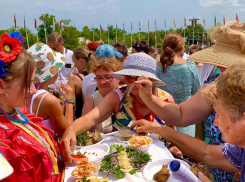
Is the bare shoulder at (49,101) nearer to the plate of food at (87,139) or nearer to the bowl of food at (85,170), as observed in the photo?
the plate of food at (87,139)

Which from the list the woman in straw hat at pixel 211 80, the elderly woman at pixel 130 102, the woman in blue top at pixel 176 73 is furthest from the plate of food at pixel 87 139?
the woman in blue top at pixel 176 73

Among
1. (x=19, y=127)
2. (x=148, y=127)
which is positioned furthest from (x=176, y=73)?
(x=19, y=127)

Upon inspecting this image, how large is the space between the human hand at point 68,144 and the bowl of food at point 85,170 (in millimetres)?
157

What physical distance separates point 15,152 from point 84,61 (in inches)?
137

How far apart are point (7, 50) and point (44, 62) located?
1.30 m

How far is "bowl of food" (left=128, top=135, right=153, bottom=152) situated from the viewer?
2061mm

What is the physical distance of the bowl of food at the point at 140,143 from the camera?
2.06 meters

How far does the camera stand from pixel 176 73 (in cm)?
402

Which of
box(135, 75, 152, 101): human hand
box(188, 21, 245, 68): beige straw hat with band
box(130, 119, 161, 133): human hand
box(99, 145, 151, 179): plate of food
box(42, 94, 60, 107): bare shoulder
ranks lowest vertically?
box(99, 145, 151, 179): plate of food

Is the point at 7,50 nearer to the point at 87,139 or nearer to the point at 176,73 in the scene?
the point at 87,139

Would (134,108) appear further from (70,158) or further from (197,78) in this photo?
(197,78)

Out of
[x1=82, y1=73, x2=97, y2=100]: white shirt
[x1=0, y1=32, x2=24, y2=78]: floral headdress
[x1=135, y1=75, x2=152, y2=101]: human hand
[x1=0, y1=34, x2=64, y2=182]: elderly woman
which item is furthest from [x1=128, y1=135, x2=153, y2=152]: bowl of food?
[x1=82, y1=73, x2=97, y2=100]: white shirt

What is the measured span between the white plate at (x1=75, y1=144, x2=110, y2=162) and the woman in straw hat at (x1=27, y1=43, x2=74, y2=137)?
19.0 inches

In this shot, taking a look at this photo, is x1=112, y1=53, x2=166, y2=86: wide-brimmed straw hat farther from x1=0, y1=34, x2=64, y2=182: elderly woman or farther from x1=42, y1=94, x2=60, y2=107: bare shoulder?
x1=0, y1=34, x2=64, y2=182: elderly woman
